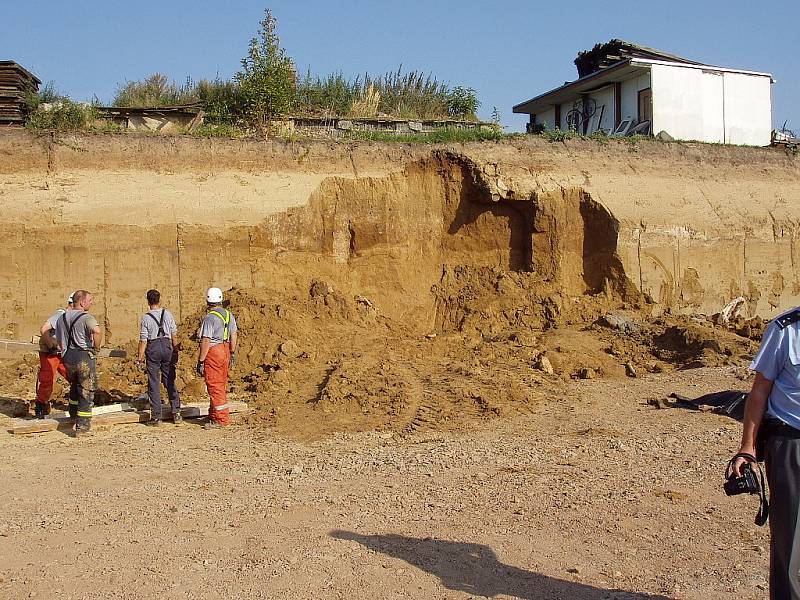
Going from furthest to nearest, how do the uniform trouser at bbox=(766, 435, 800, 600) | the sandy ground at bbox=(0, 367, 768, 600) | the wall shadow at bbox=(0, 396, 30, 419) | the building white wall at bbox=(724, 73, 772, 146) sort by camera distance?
the building white wall at bbox=(724, 73, 772, 146), the wall shadow at bbox=(0, 396, 30, 419), the sandy ground at bbox=(0, 367, 768, 600), the uniform trouser at bbox=(766, 435, 800, 600)

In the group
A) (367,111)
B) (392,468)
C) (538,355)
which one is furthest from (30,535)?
(367,111)

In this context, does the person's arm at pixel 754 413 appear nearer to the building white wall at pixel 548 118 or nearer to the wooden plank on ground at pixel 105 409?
the wooden plank on ground at pixel 105 409

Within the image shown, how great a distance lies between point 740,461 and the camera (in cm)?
377

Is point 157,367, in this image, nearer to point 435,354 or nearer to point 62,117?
point 435,354

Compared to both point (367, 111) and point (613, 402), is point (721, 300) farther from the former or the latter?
point (367, 111)

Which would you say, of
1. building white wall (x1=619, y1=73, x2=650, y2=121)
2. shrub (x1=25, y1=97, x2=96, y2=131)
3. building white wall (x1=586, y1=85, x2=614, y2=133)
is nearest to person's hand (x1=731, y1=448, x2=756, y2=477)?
shrub (x1=25, y1=97, x2=96, y2=131)

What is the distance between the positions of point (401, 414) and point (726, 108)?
1836 cm

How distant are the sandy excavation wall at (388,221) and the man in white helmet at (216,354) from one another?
4.41 m

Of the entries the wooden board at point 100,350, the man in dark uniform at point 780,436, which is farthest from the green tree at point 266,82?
the man in dark uniform at point 780,436

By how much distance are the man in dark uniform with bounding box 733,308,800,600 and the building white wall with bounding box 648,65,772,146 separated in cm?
1974

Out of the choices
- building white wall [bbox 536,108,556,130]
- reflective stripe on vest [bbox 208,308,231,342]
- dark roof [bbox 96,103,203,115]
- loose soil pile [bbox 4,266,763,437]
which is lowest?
loose soil pile [bbox 4,266,763,437]

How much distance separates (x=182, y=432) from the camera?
8.64 meters

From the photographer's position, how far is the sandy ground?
4625 mm

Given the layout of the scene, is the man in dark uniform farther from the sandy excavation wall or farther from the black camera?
the sandy excavation wall
